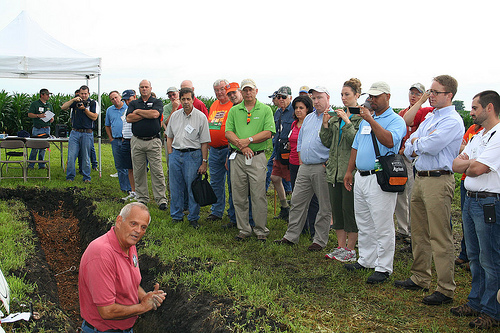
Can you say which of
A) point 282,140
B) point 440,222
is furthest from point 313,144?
point 440,222

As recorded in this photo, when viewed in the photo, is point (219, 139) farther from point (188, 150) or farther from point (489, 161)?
point (489, 161)

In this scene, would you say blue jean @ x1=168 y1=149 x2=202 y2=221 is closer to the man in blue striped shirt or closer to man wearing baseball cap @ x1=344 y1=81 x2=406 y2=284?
the man in blue striped shirt

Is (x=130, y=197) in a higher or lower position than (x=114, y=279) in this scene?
lower

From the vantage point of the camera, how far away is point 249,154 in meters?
6.83

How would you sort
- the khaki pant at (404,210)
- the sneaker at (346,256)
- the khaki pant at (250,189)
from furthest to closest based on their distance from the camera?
1. the khaki pant at (404,210)
2. the khaki pant at (250,189)
3. the sneaker at (346,256)

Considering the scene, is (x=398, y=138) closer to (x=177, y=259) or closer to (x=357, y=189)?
(x=357, y=189)

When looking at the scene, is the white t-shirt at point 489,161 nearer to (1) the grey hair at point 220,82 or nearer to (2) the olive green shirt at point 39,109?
(1) the grey hair at point 220,82

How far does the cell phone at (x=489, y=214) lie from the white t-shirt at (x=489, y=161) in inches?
5.8

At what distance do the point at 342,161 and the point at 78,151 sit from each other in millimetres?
8162

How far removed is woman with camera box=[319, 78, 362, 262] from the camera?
5805mm

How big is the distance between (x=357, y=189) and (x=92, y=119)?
27.6 feet

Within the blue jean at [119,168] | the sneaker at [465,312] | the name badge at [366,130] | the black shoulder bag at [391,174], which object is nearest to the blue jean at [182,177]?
the blue jean at [119,168]

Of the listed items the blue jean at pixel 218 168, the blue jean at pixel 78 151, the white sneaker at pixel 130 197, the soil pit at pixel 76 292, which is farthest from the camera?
the blue jean at pixel 78 151

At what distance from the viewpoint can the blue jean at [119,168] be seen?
10.0 m
